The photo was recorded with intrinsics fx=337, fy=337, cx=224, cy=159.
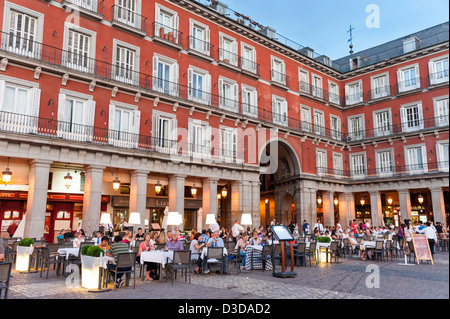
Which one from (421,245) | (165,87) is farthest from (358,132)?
(165,87)

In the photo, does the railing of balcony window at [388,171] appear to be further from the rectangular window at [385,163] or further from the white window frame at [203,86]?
the white window frame at [203,86]

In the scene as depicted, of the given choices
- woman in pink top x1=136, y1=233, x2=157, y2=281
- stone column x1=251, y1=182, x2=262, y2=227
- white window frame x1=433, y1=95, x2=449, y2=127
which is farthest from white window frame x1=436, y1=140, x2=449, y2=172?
woman in pink top x1=136, y1=233, x2=157, y2=281

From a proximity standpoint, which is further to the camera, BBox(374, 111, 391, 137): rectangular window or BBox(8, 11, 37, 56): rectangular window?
BBox(374, 111, 391, 137): rectangular window

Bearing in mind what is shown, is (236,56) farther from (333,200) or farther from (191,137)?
(333,200)

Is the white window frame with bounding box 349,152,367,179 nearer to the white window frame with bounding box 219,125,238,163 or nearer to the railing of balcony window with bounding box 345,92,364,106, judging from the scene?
the railing of balcony window with bounding box 345,92,364,106

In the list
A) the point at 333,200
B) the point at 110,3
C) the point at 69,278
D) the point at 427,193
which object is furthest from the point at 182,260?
the point at 427,193

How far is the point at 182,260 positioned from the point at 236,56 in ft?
59.6

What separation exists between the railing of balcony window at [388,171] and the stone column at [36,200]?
21.8m

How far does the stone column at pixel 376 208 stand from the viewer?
29.7 metres

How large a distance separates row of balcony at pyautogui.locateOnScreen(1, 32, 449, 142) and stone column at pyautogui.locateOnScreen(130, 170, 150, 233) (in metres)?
4.94

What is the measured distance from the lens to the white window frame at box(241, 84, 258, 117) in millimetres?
24608

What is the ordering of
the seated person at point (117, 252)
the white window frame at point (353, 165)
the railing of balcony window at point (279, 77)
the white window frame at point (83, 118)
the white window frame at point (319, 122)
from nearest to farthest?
the seated person at point (117, 252), the white window frame at point (83, 118), the railing of balcony window at point (279, 77), the white window frame at point (319, 122), the white window frame at point (353, 165)

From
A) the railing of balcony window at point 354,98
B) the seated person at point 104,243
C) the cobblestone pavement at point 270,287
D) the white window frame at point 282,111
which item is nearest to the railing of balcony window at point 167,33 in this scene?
the white window frame at point 282,111

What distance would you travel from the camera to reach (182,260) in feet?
32.9
